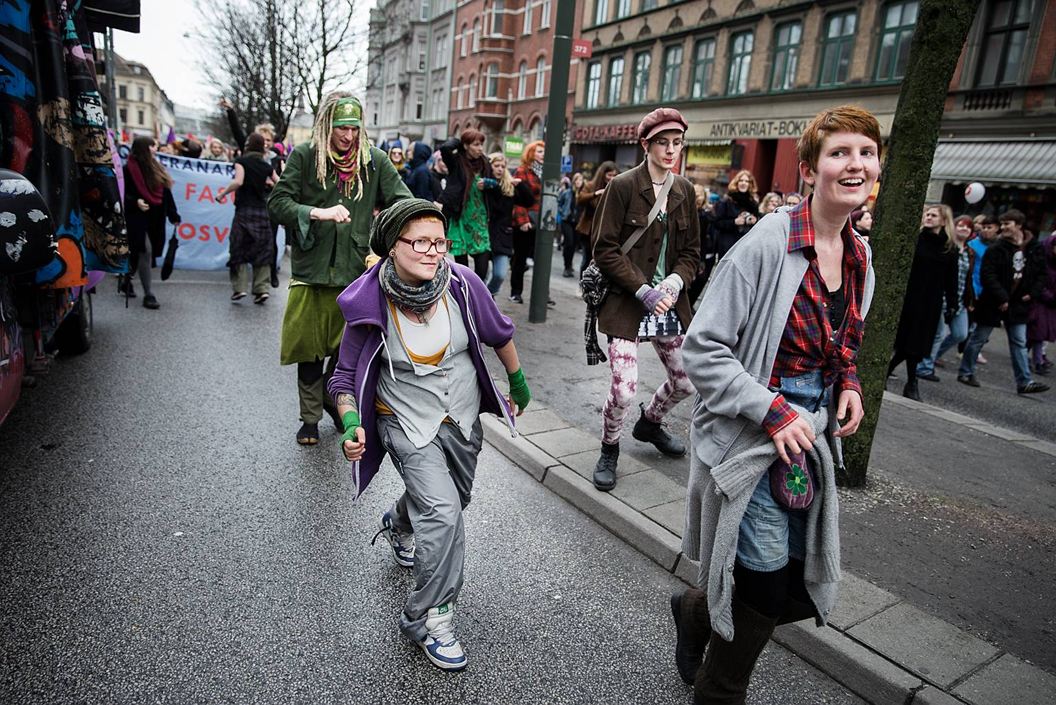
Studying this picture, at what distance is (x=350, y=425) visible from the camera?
2.65m

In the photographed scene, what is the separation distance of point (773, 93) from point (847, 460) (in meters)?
21.7

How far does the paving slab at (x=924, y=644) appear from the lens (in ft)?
8.88

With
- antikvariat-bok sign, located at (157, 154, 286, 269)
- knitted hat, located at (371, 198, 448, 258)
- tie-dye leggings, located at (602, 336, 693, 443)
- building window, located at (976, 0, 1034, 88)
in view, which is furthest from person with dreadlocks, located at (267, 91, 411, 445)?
building window, located at (976, 0, 1034, 88)

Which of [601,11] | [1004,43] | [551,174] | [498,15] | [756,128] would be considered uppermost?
[498,15]

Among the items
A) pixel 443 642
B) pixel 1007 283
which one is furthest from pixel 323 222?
pixel 1007 283

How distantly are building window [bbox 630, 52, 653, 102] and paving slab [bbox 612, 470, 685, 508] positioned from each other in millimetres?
27693

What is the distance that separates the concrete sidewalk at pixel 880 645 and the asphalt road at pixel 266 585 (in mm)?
83

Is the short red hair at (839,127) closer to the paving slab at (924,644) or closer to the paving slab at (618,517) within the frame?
the paving slab at (924,644)

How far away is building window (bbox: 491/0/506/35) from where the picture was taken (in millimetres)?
41938

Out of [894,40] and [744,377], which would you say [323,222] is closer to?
[744,377]

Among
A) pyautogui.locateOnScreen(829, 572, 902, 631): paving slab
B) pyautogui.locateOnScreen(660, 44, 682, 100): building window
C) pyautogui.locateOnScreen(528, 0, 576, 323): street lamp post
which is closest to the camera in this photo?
pyautogui.locateOnScreen(829, 572, 902, 631): paving slab

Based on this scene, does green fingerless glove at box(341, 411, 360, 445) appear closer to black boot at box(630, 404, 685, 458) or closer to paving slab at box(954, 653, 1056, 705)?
paving slab at box(954, 653, 1056, 705)

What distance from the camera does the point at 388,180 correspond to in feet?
15.1

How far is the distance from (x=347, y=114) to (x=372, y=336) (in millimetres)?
2039
